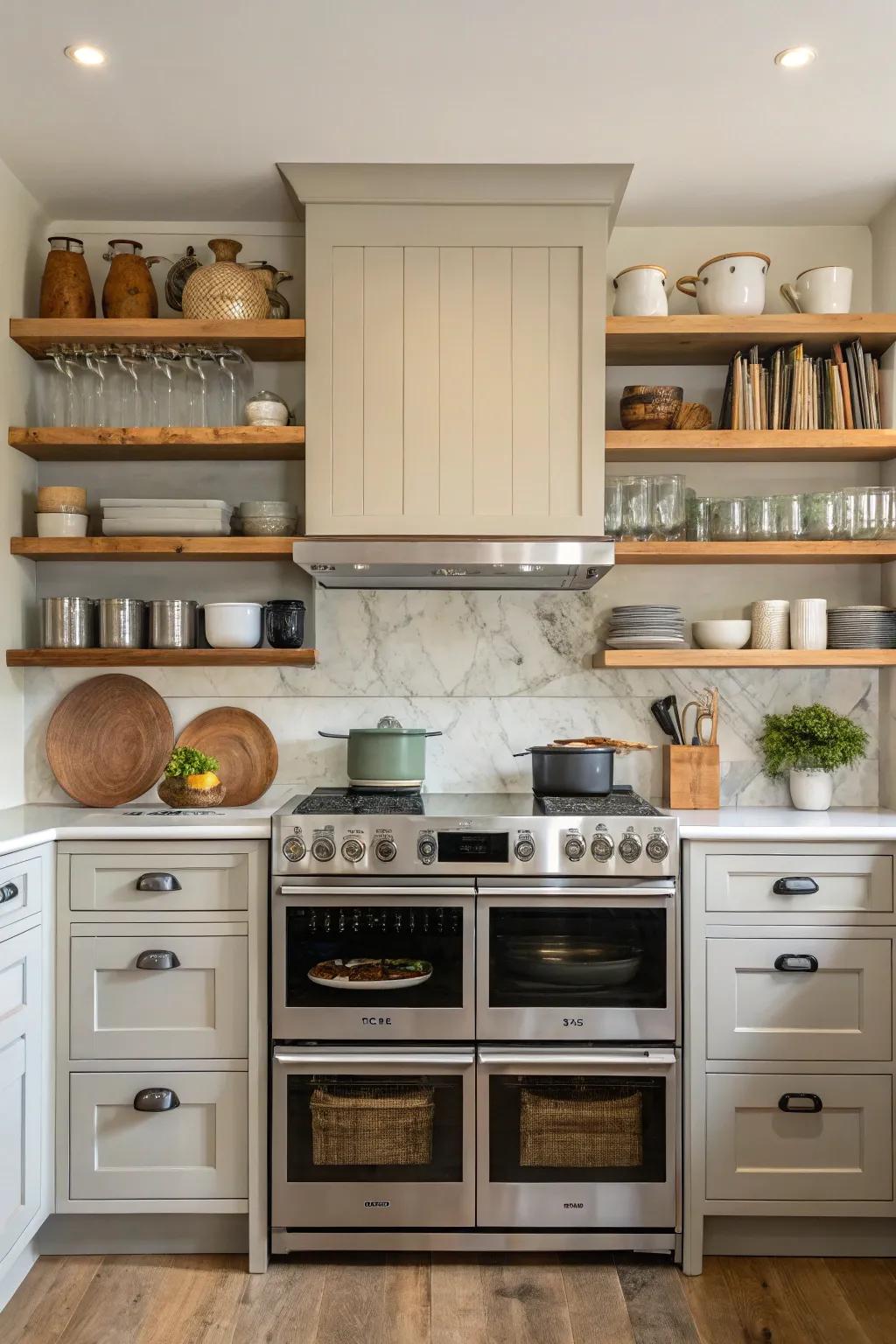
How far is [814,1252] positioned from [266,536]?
2331 mm

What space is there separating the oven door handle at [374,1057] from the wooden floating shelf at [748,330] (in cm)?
197

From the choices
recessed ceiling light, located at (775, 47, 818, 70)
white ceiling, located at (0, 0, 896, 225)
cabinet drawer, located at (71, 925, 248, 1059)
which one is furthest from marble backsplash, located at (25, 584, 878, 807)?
recessed ceiling light, located at (775, 47, 818, 70)

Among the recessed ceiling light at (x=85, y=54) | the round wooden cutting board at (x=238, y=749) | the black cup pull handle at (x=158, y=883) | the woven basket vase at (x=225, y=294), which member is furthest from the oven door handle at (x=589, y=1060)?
the recessed ceiling light at (x=85, y=54)

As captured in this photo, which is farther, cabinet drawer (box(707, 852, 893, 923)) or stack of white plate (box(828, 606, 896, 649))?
stack of white plate (box(828, 606, 896, 649))

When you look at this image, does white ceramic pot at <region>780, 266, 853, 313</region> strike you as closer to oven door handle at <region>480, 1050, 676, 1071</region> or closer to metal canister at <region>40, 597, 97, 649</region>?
oven door handle at <region>480, 1050, 676, 1071</region>

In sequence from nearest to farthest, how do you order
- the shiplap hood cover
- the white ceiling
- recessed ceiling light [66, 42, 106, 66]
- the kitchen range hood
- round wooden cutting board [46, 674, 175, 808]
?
the white ceiling → recessed ceiling light [66, 42, 106, 66] → the kitchen range hood → the shiplap hood cover → round wooden cutting board [46, 674, 175, 808]

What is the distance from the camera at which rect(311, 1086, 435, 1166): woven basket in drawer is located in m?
2.50

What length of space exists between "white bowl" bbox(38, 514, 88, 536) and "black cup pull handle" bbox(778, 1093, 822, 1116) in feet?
7.87

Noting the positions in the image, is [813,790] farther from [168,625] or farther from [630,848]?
[168,625]

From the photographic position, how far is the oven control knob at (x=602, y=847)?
8.20 feet

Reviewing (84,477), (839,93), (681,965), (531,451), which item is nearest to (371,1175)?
(681,965)

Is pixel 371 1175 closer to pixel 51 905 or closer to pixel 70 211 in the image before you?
pixel 51 905

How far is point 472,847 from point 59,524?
1499 millimetres

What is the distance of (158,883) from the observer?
2.50 m
